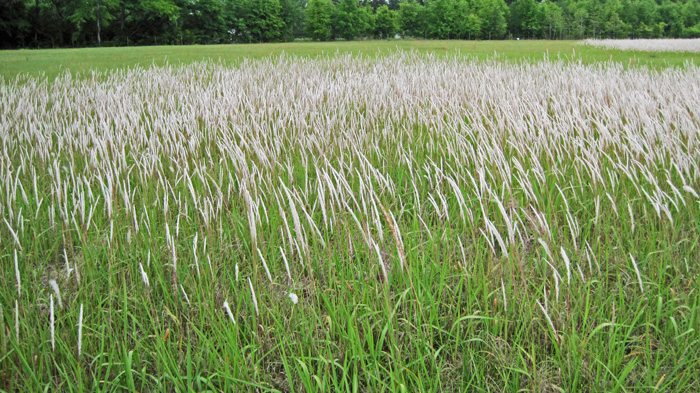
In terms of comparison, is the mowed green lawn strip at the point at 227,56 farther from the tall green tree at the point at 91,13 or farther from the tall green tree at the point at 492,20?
Answer: the tall green tree at the point at 492,20

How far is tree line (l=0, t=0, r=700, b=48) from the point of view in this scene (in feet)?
132

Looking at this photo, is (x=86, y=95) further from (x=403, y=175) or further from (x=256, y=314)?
(x=256, y=314)

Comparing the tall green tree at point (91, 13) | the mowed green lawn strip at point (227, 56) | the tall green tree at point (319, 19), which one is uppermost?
the tall green tree at point (319, 19)

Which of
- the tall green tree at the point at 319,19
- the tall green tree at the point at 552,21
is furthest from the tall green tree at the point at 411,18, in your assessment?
the tall green tree at the point at 552,21

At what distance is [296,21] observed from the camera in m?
77.8

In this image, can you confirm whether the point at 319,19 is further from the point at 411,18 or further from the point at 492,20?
the point at 492,20

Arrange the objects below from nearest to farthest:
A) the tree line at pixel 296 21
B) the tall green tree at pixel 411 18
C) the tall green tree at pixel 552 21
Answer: the tree line at pixel 296 21 → the tall green tree at pixel 552 21 → the tall green tree at pixel 411 18

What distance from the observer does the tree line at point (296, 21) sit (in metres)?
40.3

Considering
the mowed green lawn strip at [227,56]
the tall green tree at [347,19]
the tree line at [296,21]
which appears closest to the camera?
the mowed green lawn strip at [227,56]

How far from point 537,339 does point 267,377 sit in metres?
0.87

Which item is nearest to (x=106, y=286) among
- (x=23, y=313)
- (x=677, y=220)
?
(x=23, y=313)

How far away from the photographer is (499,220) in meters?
2.16

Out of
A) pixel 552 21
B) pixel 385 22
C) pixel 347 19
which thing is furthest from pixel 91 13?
pixel 552 21

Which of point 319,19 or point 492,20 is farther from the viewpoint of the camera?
point 492,20
